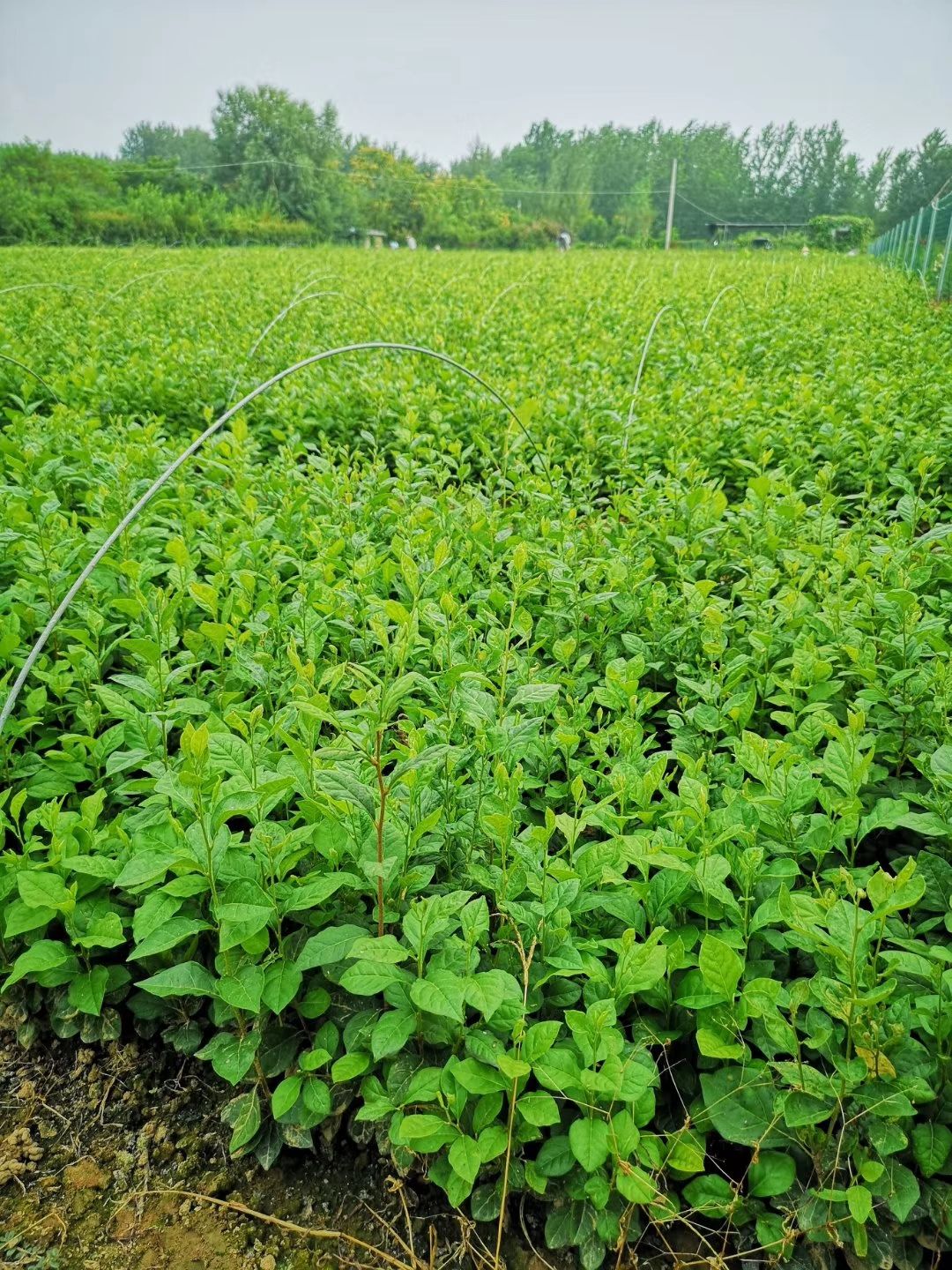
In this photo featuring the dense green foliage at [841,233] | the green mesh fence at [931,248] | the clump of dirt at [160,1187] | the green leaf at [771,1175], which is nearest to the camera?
the green leaf at [771,1175]

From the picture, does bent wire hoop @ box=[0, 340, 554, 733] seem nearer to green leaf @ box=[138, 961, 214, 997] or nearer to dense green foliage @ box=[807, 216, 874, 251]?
green leaf @ box=[138, 961, 214, 997]

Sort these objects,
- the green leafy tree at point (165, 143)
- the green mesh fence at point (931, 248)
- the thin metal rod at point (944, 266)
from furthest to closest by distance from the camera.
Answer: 1. the green leafy tree at point (165, 143)
2. the green mesh fence at point (931, 248)
3. the thin metal rod at point (944, 266)

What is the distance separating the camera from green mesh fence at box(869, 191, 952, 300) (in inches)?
452

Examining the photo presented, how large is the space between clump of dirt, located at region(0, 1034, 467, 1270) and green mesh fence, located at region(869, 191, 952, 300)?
13.0m

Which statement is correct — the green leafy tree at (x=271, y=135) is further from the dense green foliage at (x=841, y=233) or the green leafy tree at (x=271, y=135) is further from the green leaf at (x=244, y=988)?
the green leaf at (x=244, y=988)

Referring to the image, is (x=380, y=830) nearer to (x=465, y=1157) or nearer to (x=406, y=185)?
(x=465, y=1157)

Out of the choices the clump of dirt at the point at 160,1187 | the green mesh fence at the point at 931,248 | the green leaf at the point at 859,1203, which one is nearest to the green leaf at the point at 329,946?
the clump of dirt at the point at 160,1187

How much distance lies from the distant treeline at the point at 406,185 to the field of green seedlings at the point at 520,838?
25101 millimetres

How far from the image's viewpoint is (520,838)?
1661 mm

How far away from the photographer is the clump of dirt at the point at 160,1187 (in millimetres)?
1409

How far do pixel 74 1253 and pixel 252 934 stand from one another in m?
0.63

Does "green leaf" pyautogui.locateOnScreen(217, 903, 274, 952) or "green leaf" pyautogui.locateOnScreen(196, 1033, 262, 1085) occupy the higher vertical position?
"green leaf" pyautogui.locateOnScreen(217, 903, 274, 952)

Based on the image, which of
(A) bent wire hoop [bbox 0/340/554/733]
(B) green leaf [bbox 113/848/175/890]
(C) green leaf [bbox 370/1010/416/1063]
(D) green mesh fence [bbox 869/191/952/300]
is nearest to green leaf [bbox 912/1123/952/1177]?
(C) green leaf [bbox 370/1010/416/1063]

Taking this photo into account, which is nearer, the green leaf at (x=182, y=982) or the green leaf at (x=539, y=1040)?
the green leaf at (x=539, y=1040)
